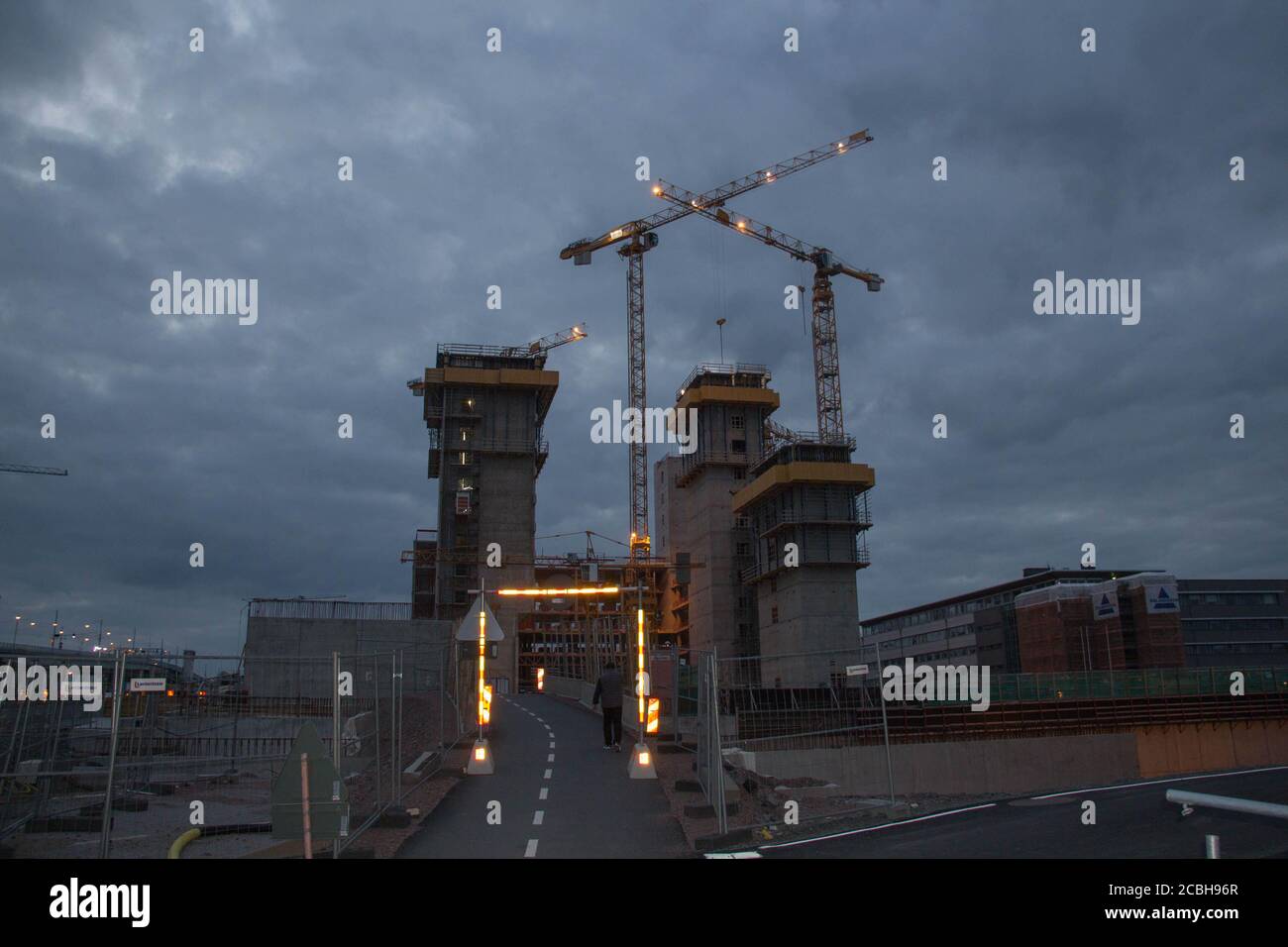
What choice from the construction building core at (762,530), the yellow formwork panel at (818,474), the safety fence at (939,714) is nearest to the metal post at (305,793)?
the safety fence at (939,714)

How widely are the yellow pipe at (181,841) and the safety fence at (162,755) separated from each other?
343 mm

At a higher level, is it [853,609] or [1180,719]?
[853,609]

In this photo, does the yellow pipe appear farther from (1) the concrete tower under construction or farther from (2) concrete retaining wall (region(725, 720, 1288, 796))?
(1) the concrete tower under construction

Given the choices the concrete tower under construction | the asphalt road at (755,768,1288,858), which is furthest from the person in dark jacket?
the concrete tower under construction

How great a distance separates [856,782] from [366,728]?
1572cm

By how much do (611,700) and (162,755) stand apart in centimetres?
941

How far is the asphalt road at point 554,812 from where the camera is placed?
38.0 feet

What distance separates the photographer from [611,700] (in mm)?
21297

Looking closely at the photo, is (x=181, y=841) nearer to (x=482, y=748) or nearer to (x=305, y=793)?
(x=305, y=793)

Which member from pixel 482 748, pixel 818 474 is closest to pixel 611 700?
pixel 482 748
